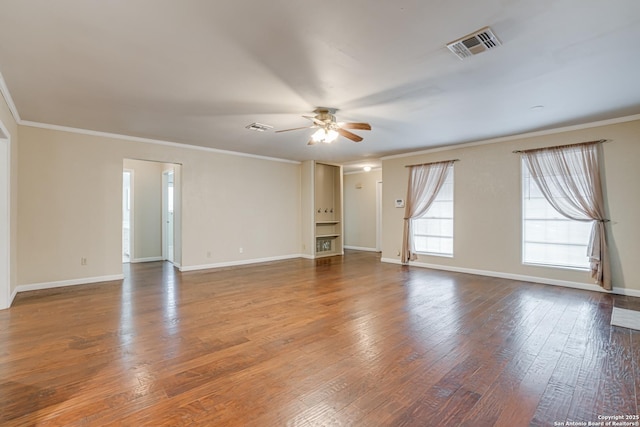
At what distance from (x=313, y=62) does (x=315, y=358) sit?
105 inches

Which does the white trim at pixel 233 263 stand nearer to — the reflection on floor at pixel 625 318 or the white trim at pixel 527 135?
the white trim at pixel 527 135

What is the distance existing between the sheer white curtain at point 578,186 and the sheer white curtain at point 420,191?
164cm

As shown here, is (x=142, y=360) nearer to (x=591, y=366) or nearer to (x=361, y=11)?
(x=361, y=11)

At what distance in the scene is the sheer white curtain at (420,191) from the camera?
653cm

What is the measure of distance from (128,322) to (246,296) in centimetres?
151

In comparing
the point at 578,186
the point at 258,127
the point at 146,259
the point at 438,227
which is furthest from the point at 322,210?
the point at 578,186

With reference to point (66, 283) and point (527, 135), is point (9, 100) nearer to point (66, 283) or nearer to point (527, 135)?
point (66, 283)

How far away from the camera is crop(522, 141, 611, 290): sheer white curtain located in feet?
15.1

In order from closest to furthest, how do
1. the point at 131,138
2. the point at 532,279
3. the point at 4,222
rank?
→ 1. the point at 4,222
2. the point at 532,279
3. the point at 131,138

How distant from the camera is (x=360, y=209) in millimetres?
10055

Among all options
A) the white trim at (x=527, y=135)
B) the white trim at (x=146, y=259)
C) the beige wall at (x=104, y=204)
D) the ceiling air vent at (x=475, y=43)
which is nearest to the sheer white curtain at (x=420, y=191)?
the white trim at (x=527, y=135)

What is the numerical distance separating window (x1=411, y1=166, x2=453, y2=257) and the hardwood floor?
2061 millimetres

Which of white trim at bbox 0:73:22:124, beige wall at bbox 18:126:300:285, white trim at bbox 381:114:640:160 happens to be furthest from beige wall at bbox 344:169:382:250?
white trim at bbox 0:73:22:124

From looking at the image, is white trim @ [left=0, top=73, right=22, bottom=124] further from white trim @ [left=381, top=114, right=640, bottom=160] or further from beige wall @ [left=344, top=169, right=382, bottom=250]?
beige wall @ [left=344, top=169, right=382, bottom=250]
